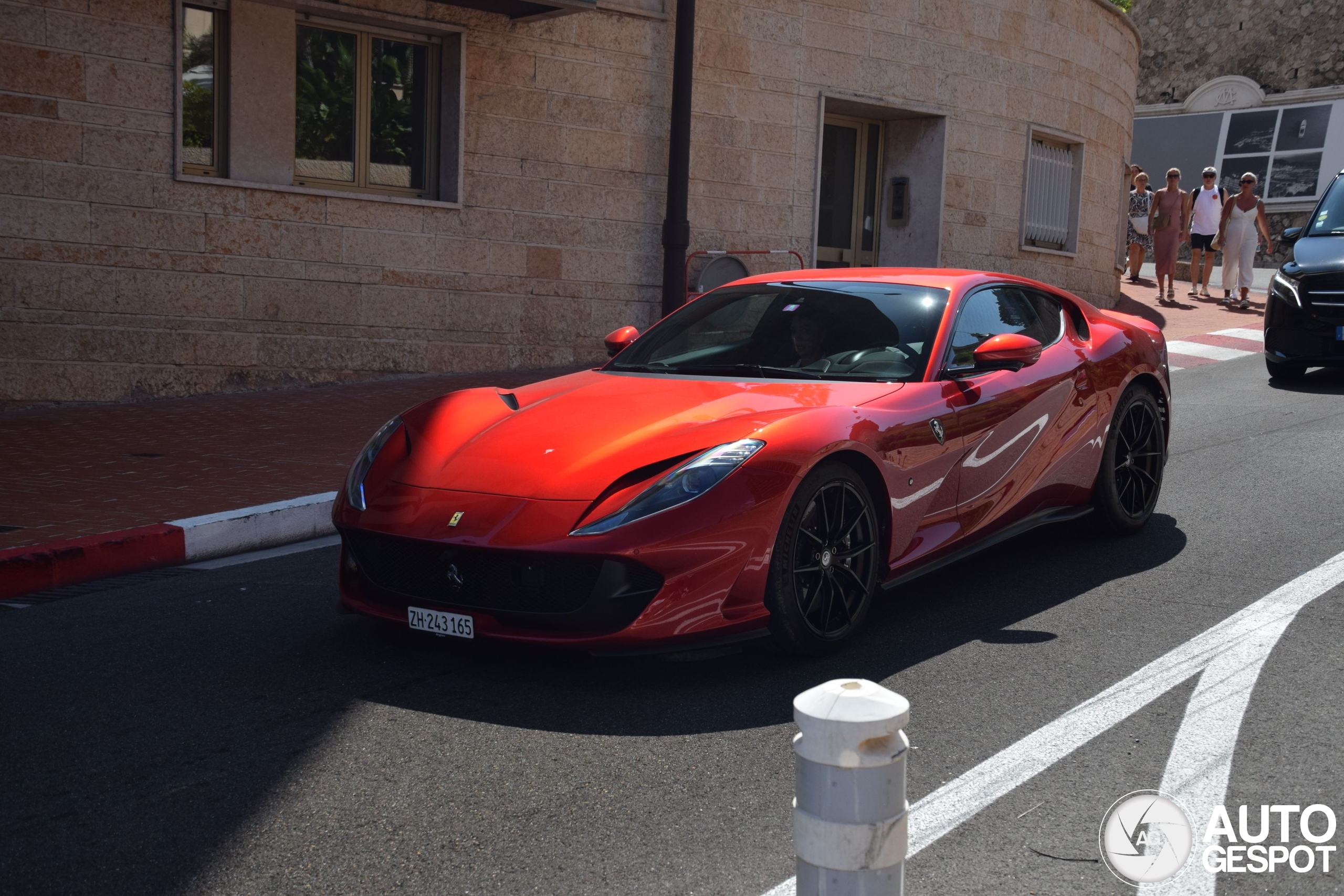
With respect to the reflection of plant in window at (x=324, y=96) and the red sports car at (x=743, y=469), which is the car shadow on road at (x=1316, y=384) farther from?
the reflection of plant in window at (x=324, y=96)

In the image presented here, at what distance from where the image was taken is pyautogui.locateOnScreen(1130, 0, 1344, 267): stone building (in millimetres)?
30625

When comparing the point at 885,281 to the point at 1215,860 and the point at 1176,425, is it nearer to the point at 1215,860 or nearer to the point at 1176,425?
the point at 1215,860

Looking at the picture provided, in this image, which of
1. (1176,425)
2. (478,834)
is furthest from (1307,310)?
(478,834)

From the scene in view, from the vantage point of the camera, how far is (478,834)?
3.06 meters

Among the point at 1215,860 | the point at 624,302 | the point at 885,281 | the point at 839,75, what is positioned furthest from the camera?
the point at 839,75

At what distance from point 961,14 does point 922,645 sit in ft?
43.9

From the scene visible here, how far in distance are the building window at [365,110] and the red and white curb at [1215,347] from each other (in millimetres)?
7968

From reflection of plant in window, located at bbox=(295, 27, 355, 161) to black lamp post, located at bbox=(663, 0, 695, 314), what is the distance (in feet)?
9.68

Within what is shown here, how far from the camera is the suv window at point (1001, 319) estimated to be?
207 inches

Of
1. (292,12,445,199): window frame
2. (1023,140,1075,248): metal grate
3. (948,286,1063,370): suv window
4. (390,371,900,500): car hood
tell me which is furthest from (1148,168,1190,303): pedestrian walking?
(390,371,900,500): car hood

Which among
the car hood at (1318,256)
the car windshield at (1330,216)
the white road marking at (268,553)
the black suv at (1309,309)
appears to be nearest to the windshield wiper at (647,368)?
the white road marking at (268,553)

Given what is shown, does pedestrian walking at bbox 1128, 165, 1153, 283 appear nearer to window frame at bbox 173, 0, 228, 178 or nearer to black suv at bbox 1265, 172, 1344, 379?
black suv at bbox 1265, 172, 1344, 379

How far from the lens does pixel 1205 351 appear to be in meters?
15.0

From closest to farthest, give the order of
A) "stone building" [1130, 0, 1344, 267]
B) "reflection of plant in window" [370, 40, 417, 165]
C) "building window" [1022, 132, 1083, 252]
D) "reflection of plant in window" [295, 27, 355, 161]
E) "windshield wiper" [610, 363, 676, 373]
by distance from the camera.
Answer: "windshield wiper" [610, 363, 676, 373], "reflection of plant in window" [295, 27, 355, 161], "reflection of plant in window" [370, 40, 417, 165], "building window" [1022, 132, 1083, 252], "stone building" [1130, 0, 1344, 267]
